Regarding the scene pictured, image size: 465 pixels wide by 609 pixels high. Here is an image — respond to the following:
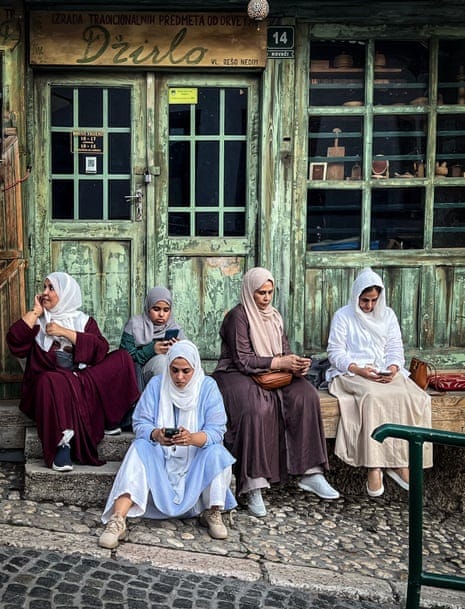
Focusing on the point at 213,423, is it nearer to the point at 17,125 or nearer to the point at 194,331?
the point at 194,331

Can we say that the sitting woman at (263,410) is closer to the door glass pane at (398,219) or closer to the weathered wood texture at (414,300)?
the weathered wood texture at (414,300)

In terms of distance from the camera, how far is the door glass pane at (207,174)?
6621 mm

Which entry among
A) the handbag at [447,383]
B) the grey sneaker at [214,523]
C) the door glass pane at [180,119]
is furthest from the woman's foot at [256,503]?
the door glass pane at [180,119]

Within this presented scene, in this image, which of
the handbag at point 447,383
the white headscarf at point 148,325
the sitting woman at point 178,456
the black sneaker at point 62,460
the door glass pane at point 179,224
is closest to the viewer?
the sitting woman at point 178,456

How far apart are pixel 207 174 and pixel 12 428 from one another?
7.58 feet

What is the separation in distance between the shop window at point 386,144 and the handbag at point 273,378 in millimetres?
1357

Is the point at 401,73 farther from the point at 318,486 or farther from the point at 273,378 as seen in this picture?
the point at 318,486

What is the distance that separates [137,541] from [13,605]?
2.99 ft

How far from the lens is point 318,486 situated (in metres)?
5.68

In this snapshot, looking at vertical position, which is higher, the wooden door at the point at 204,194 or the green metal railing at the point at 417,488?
the wooden door at the point at 204,194

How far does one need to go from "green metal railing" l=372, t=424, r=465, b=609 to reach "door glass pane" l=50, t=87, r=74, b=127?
378cm

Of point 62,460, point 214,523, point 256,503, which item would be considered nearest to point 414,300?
point 256,503

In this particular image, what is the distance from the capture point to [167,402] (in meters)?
5.34

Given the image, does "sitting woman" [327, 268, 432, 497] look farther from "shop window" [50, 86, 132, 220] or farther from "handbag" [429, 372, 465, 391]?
"shop window" [50, 86, 132, 220]
